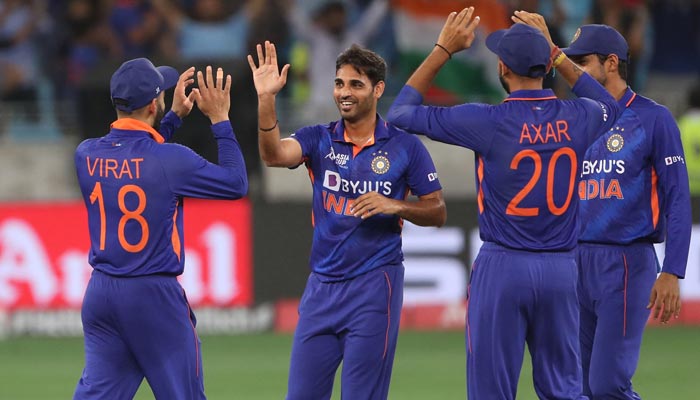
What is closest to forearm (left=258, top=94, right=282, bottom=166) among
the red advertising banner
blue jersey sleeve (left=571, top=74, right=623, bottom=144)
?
blue jersey sleeve (left=571, top=74, right=623, bottom=144)

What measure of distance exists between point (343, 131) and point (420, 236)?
20.2 ft

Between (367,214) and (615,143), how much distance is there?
5.47 ft

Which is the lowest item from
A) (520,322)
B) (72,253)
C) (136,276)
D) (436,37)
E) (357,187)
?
(72,253)

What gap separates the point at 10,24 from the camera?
1565cm

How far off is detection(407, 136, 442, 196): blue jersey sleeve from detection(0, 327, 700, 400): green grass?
342cm

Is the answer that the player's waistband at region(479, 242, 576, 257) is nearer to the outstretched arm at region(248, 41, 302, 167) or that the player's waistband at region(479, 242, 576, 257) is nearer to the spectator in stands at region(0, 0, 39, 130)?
the outstretched arm at region(248, 41, 302, 167)

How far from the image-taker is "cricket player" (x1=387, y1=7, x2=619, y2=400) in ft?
22.1

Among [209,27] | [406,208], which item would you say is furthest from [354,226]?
[209,27]

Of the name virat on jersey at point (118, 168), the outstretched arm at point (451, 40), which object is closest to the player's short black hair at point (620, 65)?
the outstretched arm at point (451, 40)

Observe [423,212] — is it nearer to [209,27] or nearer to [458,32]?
[458,32]

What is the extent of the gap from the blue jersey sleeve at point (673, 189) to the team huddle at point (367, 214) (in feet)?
0.07

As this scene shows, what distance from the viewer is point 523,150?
670 cm

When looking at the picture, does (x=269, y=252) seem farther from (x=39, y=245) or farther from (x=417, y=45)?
(x=417, y=45)

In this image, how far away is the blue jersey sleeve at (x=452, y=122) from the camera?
6.75 metres
